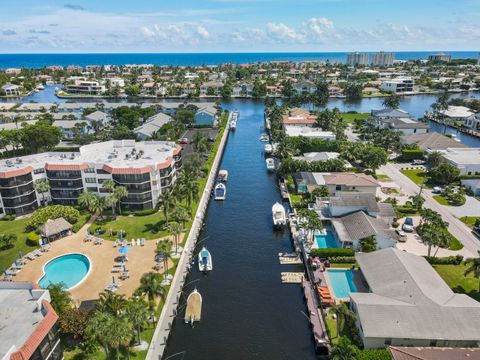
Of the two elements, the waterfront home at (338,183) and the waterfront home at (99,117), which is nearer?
the waterfront home at (338,183)

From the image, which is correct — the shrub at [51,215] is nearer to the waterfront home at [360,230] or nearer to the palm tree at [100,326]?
the palm tree at [100,326]

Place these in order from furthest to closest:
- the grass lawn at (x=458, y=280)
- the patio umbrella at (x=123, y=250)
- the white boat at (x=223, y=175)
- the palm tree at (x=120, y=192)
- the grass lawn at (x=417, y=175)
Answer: the white boat at (x=223, y=175)
the grass lawn at (x=417, y=175)
the palm tree at (x=120, y=192)
the patio umbrella at (x=123, y=250)
the grass lawn at (x=458, y=280)

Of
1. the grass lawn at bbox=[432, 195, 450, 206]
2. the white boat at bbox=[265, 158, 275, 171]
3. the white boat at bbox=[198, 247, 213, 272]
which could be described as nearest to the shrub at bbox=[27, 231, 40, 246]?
the white boat at bbox=[198, 247, 213, 272]

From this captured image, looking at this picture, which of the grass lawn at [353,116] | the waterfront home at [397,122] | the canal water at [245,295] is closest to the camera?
the canal water at [245,295]

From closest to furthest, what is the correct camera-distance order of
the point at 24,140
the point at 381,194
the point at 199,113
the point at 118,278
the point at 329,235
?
1. the point at 118,278
2. the point at 329,235
3. the point at 381,194
4. the point at 24,140
5. the point at 199,113

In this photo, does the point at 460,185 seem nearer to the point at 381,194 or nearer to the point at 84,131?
the point at 381,194

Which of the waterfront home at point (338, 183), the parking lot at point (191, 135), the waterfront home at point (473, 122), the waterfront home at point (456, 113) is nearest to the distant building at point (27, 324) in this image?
the waterfront home at point (338, 183)

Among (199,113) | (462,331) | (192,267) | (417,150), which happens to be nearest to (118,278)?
(192,267)
